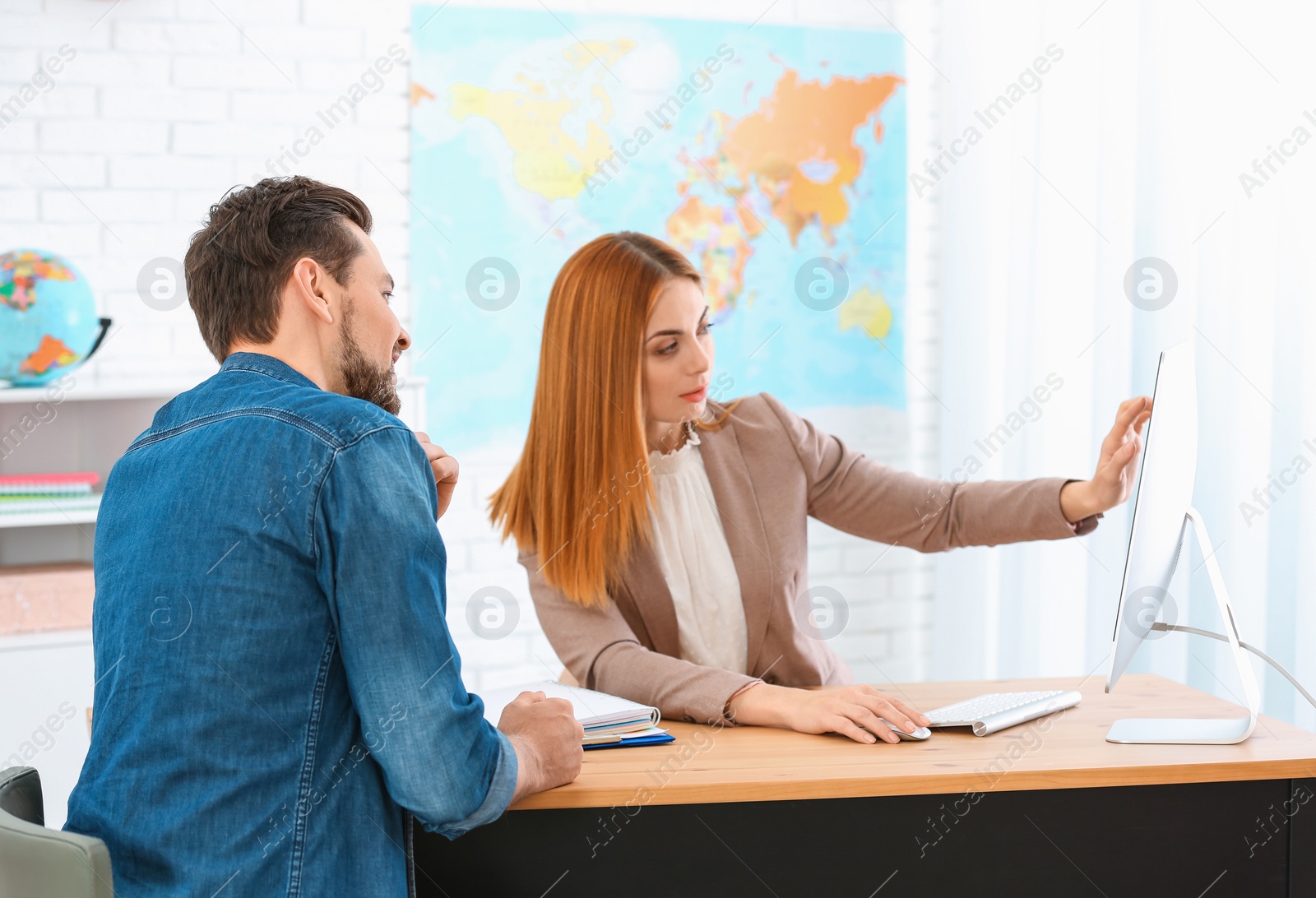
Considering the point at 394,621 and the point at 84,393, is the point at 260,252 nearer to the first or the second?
the point at 394,621

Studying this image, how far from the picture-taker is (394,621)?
1.03m

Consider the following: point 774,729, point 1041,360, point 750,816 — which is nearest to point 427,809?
point 750,816

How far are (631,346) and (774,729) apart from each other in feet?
2.30

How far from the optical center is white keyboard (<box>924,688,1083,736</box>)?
146 centimetres

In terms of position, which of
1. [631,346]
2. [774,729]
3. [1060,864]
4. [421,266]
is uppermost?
[421,266]

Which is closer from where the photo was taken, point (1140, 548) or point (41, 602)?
point (1140, 548)

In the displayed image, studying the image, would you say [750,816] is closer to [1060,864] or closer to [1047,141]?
A: [1060,864]

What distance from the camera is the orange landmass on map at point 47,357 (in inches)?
95.6

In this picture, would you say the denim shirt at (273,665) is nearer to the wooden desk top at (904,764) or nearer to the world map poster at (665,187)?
the wooden desk top at (904,764)

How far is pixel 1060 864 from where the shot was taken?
1.35m

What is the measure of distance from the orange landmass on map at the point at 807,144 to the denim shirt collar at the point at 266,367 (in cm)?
237

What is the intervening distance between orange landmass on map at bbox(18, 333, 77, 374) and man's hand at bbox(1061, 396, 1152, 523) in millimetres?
2136

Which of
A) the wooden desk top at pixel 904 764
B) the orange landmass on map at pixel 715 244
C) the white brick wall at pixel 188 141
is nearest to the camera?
the wooden desk top at pixel 904 764

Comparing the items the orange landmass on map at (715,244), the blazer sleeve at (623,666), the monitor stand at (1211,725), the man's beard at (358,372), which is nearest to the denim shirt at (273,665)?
the man's beard at (358,372)
